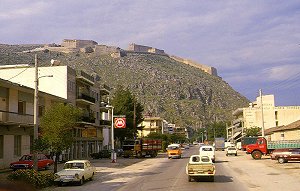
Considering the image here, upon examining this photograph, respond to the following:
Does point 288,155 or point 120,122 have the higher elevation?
point 120,122

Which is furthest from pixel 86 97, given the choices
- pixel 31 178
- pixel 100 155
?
pixel 31 178

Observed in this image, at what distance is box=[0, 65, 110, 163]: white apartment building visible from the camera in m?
54.2

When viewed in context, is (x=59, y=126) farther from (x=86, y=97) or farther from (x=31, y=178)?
(x=86, y=97)

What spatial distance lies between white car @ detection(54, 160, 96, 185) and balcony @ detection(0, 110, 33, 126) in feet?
34.3

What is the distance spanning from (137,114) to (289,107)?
55.0m

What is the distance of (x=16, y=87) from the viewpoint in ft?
126

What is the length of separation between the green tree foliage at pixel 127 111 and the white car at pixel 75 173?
162 ft

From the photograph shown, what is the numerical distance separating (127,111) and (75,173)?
180ft

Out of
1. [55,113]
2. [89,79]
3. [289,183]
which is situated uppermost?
[89,79]

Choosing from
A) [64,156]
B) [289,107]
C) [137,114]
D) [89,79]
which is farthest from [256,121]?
[64,156]

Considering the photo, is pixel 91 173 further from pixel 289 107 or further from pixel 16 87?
pixel 289 107

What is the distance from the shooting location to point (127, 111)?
7950cm

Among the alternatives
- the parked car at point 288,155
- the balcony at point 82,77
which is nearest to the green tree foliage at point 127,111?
the balcony at point 82,77

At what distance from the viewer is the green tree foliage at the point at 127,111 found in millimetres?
78688
